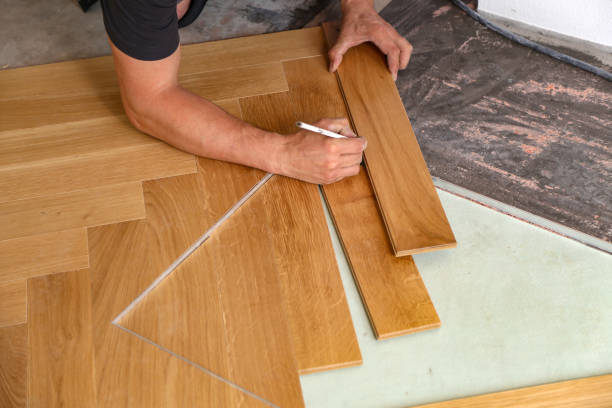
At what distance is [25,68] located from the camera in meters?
2.26

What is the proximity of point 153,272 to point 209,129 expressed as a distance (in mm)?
505


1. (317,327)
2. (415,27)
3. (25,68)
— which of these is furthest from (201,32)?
(317,327)

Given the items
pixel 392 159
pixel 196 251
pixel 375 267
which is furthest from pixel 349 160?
pixel 196 251

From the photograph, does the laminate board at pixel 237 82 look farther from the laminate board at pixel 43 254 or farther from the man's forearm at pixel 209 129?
the laminate board at pixel 43 254

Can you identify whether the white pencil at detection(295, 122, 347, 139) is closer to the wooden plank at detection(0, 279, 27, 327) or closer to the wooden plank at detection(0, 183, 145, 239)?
the wooden plank at detection(0, 183, 145, 239)

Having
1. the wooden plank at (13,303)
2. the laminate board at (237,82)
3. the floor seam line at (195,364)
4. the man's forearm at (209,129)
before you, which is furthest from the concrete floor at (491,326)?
the wooden plank at (13,303)

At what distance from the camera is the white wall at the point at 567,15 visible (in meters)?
2.28

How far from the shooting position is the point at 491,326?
5.27 feet

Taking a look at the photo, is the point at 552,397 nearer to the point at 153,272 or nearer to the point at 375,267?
the point at 375,267

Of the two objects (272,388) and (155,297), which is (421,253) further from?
(155,297)

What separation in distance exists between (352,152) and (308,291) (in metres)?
0.48

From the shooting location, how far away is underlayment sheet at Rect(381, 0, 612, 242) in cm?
189

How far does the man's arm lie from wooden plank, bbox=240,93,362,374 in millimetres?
95

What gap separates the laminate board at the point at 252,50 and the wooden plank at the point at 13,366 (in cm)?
118
